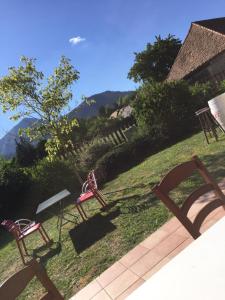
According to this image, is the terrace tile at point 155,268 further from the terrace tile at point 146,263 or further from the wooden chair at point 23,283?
the wooden chair at point 23,283

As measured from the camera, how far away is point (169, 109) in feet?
38.5

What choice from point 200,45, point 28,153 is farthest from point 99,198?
point 200,45

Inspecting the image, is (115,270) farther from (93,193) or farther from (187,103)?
(187,103)

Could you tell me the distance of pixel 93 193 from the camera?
6.57 m

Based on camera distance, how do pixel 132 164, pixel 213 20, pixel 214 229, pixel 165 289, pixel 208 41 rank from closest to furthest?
pixel 165 289, pixel 214 229, pixel 132 164, pixel 208 41, pixel 213 20

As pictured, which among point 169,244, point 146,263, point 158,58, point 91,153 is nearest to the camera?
point 146,263

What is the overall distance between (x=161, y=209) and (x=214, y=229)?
12.7 ft

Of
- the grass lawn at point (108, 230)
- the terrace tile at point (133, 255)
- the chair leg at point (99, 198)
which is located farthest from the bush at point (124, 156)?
the terrace tile at point (133, 255)

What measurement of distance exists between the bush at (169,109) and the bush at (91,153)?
160 cm

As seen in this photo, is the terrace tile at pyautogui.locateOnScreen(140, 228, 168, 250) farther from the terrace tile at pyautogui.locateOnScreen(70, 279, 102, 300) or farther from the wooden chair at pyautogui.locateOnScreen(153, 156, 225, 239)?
the wooden chair at pyautogui.locateOnScreen(153, 156, 225, 239)

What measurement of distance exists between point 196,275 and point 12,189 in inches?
427

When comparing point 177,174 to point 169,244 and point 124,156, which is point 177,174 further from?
point 124,156

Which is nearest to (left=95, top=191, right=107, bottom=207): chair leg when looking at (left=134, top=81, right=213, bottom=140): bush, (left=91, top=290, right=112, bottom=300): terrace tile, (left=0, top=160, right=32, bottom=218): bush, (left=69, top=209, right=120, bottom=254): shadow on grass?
(left=69, top=209, right=120, bottom=254): shadow on grass

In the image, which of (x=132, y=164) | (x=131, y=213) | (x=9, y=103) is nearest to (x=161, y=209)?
(x=131, y=213)
